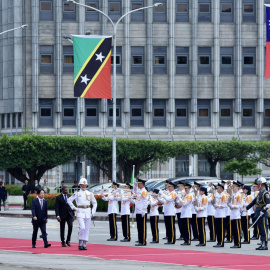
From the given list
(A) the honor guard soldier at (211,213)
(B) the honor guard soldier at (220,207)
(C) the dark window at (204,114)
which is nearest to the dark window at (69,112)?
(C) the dark window at (204,114)

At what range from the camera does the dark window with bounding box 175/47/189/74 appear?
73.3 m

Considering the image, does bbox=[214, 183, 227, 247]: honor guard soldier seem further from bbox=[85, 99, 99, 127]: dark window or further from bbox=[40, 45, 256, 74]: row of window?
bbox=[85, 99, 99, 127]: dark window

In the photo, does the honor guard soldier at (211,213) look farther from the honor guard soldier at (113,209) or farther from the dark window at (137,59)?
the dark window at (137,59)

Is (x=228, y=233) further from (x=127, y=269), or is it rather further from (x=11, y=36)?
(x=11, y=36)

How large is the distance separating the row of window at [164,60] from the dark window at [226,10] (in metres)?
2.43

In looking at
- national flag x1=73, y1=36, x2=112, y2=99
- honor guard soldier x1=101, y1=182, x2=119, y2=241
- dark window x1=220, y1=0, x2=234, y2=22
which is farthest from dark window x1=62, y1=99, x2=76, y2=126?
honor guard soldier x1=101, y1=182, x2=119, y2=241

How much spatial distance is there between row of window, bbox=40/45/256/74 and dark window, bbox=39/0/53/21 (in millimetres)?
2318

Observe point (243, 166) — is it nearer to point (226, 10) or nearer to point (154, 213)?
point (226, 10)

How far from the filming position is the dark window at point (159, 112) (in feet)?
241

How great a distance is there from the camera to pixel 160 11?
7319cm

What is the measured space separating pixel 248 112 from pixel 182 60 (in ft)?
23.0

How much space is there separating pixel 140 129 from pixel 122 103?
2.56 meters

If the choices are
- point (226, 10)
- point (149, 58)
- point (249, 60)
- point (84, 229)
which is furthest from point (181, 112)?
point (84, 229)

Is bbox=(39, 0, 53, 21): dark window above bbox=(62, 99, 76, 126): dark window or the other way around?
above
